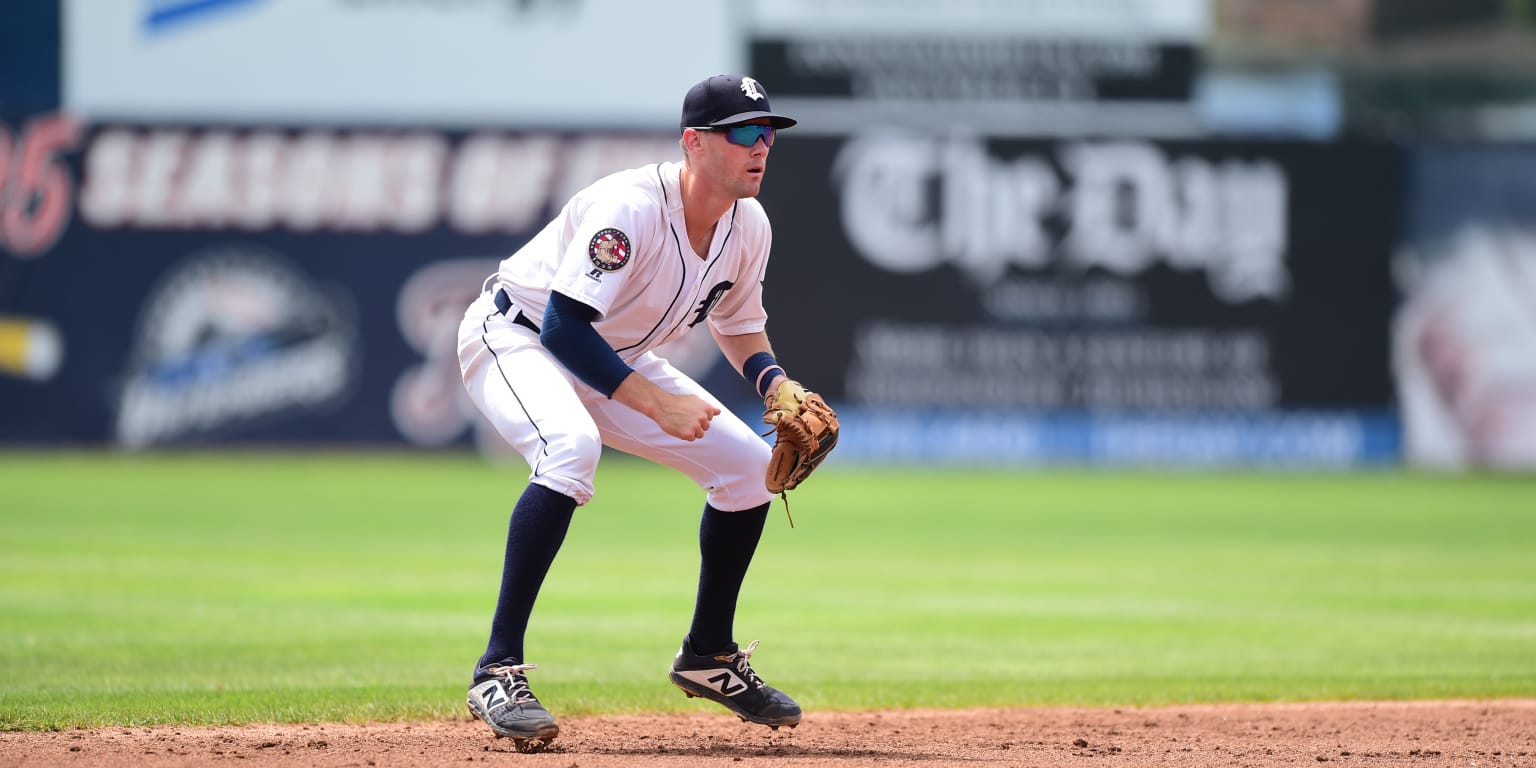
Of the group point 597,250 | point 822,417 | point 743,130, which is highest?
point 743,130

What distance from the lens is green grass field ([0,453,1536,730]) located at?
634cm

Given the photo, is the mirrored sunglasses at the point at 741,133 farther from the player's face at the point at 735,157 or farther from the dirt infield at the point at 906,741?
the dirt infield at the point at 906,741

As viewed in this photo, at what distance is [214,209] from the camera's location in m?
18.3

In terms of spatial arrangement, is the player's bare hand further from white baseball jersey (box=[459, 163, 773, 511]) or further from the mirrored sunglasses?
the mirrored sunglasses

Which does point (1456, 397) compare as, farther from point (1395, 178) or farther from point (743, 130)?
point (743, 130)

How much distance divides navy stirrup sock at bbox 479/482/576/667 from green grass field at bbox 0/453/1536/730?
85cm

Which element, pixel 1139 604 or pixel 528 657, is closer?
pixel 528 657

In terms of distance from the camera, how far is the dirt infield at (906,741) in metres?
4.71

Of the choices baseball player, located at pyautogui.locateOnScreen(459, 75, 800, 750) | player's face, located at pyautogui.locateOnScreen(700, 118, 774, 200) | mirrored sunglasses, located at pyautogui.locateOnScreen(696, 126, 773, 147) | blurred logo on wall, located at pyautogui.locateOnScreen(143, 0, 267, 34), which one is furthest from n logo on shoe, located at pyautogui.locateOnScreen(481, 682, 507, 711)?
blurred logo on wall, located at pyautogui.locateOnScreen(143, 0, 267, 34)

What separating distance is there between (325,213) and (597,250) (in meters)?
14.3

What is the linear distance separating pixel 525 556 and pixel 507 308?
2.52ft

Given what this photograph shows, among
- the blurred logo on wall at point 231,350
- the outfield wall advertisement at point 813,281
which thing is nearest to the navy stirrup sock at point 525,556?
the outfield wall advertisement at point 813,281

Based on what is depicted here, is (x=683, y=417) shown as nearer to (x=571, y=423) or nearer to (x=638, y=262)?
(x=571, y=423)

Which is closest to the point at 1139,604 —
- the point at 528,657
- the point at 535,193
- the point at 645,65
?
the point at 528,657
